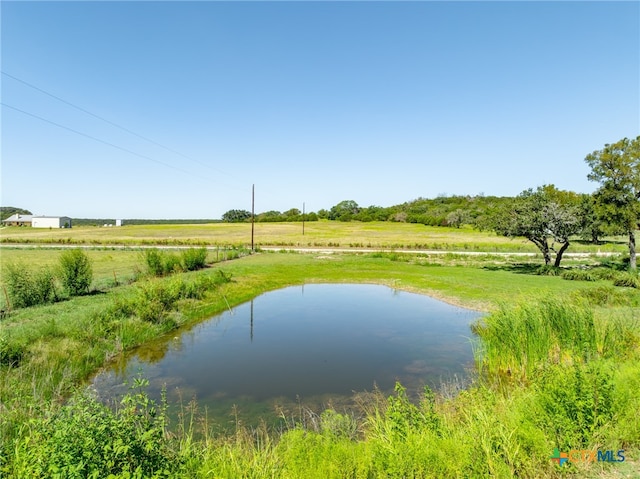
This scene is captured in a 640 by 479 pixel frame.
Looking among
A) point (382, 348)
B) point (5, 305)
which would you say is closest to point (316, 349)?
point (382, 348)

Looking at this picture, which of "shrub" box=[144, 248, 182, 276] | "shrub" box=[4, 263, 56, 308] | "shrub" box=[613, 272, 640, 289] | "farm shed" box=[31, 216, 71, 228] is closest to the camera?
"shrub" box=[4, 263, 56, 308]

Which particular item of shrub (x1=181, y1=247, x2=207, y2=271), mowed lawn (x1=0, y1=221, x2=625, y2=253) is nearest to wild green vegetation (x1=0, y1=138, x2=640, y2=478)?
shrub (x1=181, y1=247, x2=207, y2=271)

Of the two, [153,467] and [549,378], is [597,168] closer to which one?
[549,378]

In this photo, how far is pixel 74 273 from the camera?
2091cm

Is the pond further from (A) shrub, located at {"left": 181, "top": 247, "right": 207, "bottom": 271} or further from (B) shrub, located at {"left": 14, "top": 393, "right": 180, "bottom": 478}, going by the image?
(A) shrub, located at {"left": 181, "top": 247, "right": 207, "bottom": 271}

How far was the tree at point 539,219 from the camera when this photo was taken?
28578 mm

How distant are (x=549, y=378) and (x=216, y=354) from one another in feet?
37.5

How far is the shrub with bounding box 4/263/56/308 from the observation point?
1777 cm

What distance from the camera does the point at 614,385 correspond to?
6.40 metres

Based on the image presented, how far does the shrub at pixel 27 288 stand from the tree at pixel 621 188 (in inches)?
1515

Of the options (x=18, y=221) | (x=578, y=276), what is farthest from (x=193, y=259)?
(x=18, y=221)

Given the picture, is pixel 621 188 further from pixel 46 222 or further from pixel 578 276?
pixel 46 222

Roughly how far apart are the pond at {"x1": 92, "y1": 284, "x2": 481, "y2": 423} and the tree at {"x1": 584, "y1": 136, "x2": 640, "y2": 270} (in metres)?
17.5

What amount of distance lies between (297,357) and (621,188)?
1186 inches
